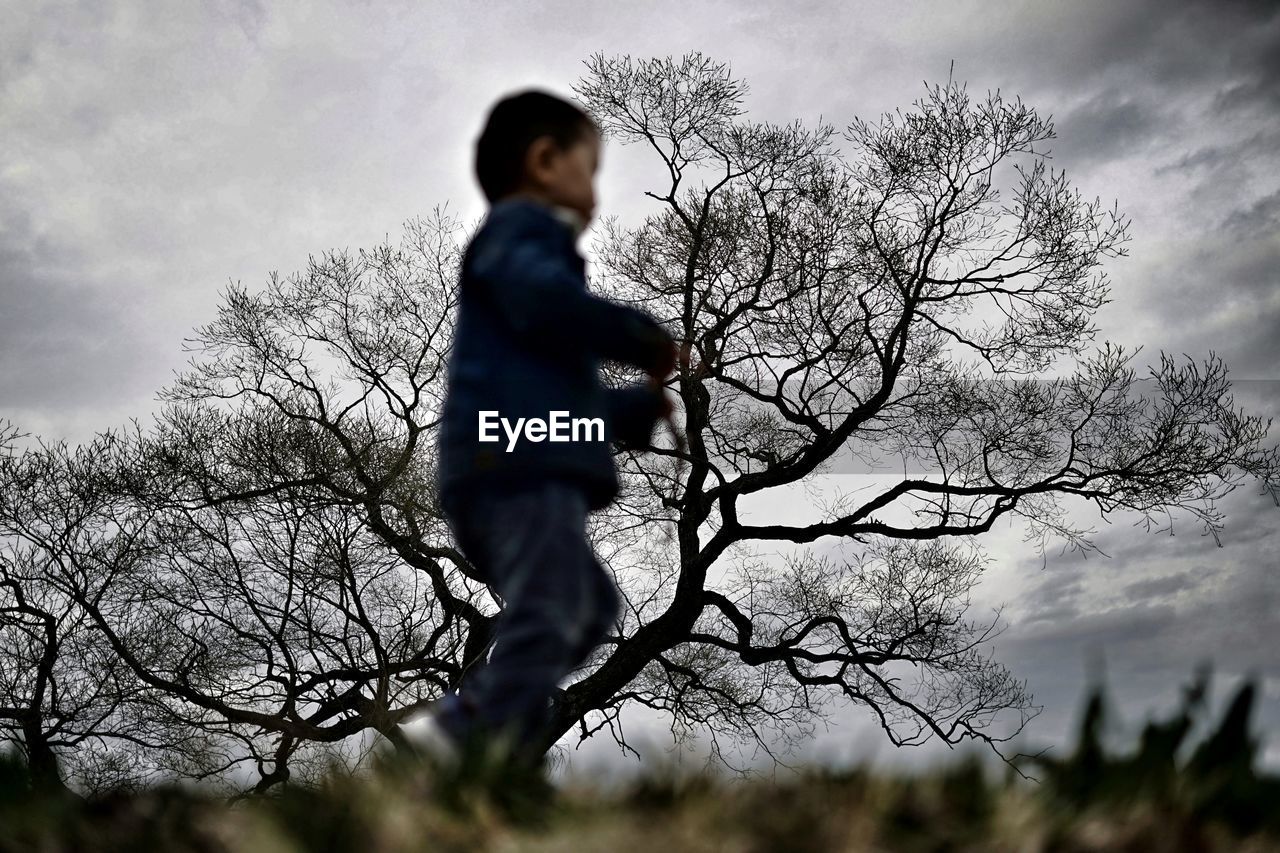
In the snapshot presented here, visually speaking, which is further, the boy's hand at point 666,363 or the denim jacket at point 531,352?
the boy's hand at point 666,363

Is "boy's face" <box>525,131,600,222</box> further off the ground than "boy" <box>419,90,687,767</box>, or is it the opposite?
"boy's face" <box>525,131,600,222</box>

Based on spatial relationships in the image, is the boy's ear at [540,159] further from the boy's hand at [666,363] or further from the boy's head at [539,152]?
the boy's hand at [666,363]

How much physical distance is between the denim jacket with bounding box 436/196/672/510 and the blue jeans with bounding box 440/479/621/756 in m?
0.06

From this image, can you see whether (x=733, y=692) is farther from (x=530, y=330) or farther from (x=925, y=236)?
(x=530, y=330)

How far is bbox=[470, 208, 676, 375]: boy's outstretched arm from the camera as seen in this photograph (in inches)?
87.7

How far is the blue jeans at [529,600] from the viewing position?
213 cm

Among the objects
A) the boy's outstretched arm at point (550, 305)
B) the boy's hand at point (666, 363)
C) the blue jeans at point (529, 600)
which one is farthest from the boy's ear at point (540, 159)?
the blue jeans at point (529, 600)

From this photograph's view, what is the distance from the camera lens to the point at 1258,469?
10406 millimetres

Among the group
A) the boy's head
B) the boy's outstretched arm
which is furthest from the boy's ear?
the boy's outstretched arm

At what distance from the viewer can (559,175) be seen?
259 cm

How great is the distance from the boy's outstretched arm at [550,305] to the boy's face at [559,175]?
220mm

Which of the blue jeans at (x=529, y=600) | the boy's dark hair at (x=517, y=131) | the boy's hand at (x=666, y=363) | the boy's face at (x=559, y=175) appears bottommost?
the blue jeans at (x=529, y=600)

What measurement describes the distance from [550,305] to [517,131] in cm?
71

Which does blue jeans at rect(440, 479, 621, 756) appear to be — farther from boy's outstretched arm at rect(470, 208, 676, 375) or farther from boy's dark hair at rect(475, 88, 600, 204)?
boy's dark hair at rect(475, 88, 600, 204)
